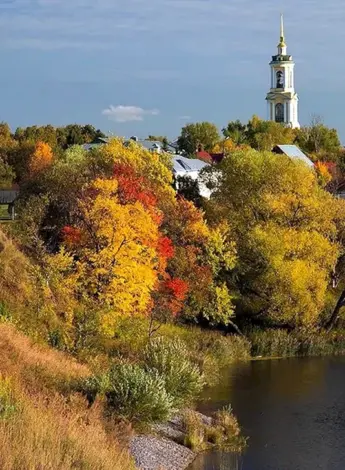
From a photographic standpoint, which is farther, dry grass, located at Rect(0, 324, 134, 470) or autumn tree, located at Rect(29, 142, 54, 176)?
autumn tree, located at Rect(29, 142, 54, 176)

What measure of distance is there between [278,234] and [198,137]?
226 ft

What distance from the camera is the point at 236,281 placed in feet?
138

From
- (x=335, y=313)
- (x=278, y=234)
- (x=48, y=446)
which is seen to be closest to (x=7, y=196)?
(x=278, y=234)

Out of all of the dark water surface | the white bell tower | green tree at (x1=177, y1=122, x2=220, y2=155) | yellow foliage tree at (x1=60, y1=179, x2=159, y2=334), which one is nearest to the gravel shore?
the dark water surface

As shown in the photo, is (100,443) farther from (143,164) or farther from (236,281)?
(143,164)

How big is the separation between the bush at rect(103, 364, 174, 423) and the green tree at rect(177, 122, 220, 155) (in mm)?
85532

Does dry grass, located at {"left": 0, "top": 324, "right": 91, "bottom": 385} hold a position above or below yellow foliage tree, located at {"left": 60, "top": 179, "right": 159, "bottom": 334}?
below

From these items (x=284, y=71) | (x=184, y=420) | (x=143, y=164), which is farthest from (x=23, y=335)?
(x=284, y=71)

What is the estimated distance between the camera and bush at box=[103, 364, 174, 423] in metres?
21.6

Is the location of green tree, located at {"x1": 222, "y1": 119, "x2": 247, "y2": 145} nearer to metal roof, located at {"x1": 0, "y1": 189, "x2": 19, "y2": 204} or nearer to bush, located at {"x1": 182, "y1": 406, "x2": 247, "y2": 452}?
metal roof, located at {"x1": 0, "y1": 189, "x2": 19, "y2": 204}

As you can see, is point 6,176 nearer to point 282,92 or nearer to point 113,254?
point 113,254

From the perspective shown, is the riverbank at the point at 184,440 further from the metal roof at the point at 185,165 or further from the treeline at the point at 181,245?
the metal roof at the point at 185,165

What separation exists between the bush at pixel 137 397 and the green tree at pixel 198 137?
85532 mm

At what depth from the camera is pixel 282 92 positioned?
137 m
